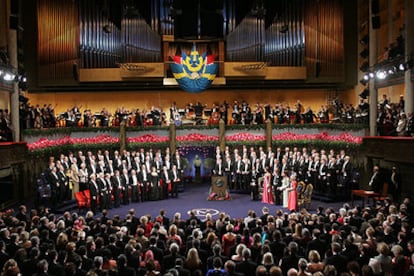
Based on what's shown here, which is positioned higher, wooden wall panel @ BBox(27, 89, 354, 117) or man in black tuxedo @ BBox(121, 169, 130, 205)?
wooden wall panel @ BBox(27, 89, 354, 117)

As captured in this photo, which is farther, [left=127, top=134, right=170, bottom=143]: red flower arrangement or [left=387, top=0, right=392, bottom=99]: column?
[left=387, top=0, right=392, bottom=99]: column

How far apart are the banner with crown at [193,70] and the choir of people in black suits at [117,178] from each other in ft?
9.92

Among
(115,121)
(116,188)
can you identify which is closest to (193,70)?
(115,121)

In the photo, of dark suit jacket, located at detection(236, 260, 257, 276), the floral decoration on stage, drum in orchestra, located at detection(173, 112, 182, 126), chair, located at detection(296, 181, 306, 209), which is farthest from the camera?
drum in orchestra, located at detection(173, 112, 182, 126)

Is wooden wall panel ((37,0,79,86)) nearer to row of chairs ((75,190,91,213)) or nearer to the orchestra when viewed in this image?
the orchestra

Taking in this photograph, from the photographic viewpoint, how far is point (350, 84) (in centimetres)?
2334

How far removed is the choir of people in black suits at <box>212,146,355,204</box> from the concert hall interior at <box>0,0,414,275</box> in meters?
0.06

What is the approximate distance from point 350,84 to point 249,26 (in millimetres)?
5604

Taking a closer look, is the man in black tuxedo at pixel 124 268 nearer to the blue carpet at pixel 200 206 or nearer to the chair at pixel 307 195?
the blue carpet at pixel 200 206

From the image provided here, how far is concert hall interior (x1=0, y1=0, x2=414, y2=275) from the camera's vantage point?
16.4 m

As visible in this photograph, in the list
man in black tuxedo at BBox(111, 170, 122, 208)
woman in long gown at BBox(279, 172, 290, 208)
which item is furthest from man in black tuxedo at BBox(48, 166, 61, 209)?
woman in long gown at BBox(279, 172, 290, 208)

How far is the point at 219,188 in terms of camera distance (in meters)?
17.4

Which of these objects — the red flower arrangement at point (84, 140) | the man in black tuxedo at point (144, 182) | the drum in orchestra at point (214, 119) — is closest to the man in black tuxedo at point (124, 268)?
the man in black tuxedo at point (144, 182)

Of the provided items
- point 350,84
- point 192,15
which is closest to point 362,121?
point 350,84
